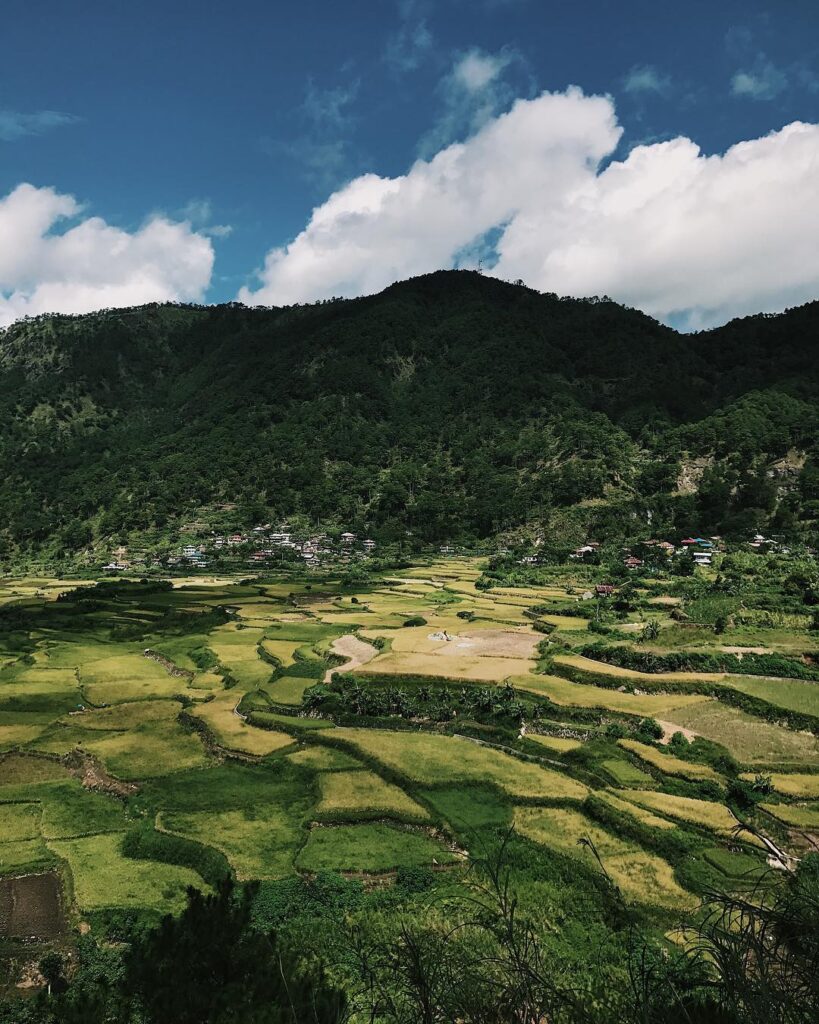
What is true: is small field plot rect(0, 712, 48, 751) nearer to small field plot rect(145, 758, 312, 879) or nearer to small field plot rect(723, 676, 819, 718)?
small field plot rect(145, 758, 312, 879)

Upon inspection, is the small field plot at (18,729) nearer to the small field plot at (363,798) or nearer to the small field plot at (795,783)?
the small field plot at (363,798)

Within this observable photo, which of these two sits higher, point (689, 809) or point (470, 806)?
point (689, 809)

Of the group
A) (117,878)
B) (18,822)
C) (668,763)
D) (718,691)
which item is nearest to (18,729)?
(18,822)

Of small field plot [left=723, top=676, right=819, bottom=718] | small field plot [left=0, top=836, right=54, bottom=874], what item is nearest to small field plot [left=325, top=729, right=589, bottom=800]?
small field plot [left=0, top=836, right=54, bottom=874]

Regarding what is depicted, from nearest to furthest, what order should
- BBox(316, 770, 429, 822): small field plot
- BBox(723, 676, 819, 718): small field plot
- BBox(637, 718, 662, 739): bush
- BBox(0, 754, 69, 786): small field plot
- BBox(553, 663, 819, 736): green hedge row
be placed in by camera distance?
BBox(316, 770, 429, 822): small field plot → BBox(0, 754, 69, 786): small field plot → BBox(637, 718, 662, 739): bush → BBox(553, 663, 819, 736): green hedge row → BBox(723, 676, 819, 718): small field plot

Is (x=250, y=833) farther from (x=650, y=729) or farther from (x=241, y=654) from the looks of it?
(x=241, y=654)
